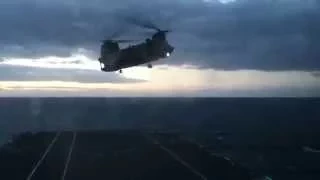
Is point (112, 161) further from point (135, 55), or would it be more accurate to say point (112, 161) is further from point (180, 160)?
point (135, 55)

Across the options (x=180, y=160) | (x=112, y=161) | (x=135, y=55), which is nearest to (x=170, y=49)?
(x=135, y=55)

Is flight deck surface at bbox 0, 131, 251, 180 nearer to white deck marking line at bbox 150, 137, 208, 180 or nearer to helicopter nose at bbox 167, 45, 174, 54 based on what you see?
white deck marking line at bbox 150, 137, 208, 180

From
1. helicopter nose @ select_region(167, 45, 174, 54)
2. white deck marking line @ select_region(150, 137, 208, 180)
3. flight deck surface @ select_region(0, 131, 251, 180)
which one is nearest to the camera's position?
flight deck surface @ select_region(0, 131, 251, 180)

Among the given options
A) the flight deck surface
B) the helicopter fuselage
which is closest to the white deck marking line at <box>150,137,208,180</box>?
the flight deck surface

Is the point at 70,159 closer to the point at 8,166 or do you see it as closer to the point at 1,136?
the point at 8,166

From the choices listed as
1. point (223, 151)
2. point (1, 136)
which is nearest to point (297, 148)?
point (223, 151)

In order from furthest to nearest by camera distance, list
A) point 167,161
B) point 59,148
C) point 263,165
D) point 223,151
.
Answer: point 223,151
point 59,148
point 263,165
point 167,161

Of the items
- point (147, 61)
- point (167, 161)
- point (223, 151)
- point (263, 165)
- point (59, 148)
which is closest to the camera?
point (147, 61)
